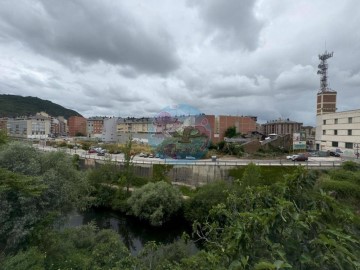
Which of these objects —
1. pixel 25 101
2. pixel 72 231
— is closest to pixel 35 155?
pixel 72 231

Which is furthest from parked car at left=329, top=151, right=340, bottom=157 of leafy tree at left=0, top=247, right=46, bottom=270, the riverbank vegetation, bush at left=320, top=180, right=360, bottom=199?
leafy tree at left=0, top=247, right=46, bottom=270

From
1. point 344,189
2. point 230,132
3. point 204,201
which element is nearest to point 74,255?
point 204,201

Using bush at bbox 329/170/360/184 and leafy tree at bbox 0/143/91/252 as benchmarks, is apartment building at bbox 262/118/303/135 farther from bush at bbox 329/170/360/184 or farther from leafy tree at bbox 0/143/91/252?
leafy tree at bbox 0/143/91/252

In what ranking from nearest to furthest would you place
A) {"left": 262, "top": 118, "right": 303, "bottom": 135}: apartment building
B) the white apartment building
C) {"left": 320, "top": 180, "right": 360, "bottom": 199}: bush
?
1. {"left": 320, "top": 180, "right": 360, "bottom": 199}: bush
2. the white apartment building
3. {"left": 262, "top": 118, "right": 303, "bottom": 135}: apartment building

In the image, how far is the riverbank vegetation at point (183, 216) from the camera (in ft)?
8.36

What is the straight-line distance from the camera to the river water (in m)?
21.5

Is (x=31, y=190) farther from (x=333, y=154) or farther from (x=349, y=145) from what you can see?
(x=349, y=145)

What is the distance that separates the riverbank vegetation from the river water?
3.41ft

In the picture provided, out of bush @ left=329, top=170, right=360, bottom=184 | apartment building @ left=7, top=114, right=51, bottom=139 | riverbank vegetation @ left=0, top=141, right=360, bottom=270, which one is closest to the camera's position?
riverbank vegetation @ left=0, top=141, right=360, bottom=270

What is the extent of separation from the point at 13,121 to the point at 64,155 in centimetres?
12432

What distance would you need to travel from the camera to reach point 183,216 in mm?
24422

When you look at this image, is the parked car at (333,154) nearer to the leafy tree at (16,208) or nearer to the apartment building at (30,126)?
the leafy tree at (16,208)

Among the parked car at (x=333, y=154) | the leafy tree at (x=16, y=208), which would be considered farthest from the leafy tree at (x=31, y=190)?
the parked car at (x=333, y=154)

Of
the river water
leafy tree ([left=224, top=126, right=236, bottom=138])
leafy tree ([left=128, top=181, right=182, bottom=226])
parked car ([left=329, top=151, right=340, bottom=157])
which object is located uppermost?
leafy tree ([left=224, top=126, right=236, bottom=138])
